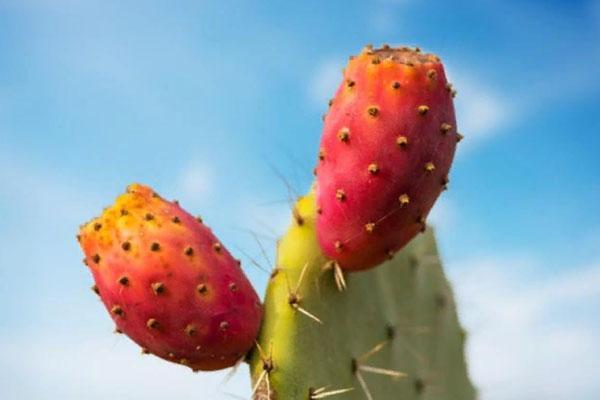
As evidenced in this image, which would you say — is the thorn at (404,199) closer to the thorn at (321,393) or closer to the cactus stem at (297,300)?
the cactus stem at (297,300)

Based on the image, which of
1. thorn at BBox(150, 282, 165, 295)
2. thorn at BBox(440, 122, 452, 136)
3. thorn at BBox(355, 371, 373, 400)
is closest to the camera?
thorn at BBox(150, 282, 165, 295)

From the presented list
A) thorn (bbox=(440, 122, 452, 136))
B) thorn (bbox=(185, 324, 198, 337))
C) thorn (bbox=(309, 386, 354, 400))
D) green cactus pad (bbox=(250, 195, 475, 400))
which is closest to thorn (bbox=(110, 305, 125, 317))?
thorn (bbox=(185, 324, 198, 337))

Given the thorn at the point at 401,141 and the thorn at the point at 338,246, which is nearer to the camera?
the thorn at the point at 401,141

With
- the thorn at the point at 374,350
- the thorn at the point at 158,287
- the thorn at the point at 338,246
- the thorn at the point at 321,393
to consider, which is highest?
the thorn at the point at 338,246

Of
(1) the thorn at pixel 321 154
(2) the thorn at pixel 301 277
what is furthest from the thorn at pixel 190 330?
(1) the thorn at pixel 321 154

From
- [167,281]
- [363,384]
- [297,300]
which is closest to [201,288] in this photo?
[167,281]

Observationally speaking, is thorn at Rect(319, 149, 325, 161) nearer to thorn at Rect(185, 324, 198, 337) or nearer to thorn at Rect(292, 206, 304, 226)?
thorn at Rect(292, 206, 304, 226)
